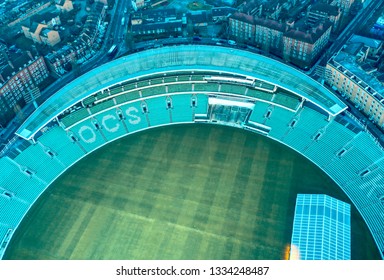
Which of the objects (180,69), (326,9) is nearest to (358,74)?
(326,9)

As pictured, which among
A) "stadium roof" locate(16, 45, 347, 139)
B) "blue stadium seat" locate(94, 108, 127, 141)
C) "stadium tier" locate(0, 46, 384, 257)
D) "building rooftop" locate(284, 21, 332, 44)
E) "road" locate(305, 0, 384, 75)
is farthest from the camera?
"road" locate(305, 0, 384, 75)

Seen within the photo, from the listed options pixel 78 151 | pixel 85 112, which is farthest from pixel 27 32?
pixel 78 151

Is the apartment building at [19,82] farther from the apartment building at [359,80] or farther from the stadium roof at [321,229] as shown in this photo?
the apartment building at [359,80]

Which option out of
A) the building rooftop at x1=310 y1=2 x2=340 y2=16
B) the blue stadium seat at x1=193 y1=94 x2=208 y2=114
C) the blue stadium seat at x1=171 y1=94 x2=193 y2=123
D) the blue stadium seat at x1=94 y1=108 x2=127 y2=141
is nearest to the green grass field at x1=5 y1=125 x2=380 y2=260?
the blue stadium seat at x1=94 y1=108 x2=127 y2=141

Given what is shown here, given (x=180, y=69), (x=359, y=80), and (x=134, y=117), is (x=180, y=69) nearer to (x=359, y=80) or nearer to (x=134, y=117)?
(x=134, y=117)

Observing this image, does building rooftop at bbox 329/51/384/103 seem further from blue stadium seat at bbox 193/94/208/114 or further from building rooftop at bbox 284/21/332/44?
blue stadium seat at bbox 193/94/208/114

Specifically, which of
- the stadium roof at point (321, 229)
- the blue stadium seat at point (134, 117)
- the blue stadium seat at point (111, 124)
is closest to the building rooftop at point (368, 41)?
the stadium roof at point (321, 229)

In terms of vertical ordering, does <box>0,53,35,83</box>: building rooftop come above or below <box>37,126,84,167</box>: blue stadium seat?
above
